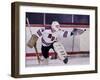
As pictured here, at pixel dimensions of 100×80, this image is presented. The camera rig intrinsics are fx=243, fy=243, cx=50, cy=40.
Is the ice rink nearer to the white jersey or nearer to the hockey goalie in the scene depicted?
the hockey goalie

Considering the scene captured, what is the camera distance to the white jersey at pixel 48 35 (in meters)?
1.70

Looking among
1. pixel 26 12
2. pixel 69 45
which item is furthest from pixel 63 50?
pixel 26 12

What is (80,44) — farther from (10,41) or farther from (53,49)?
(10,41)

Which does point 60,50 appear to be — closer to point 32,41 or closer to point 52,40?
point 52,40

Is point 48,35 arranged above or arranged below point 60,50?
above

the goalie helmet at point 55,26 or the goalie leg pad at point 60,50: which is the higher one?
the goalie helmet at point 55,26

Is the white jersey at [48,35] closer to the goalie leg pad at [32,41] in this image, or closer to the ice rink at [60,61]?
the goalie leg pad at [32,41]

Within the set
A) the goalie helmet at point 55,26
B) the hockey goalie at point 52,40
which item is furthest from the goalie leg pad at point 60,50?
the goalie helmet at point 55,26

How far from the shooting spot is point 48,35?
1727mm

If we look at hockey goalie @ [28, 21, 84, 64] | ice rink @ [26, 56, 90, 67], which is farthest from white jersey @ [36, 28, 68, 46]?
A: ice rink @ [26, 56, 90, 67]

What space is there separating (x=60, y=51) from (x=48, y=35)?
148mm

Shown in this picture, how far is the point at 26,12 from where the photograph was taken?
5.40ft

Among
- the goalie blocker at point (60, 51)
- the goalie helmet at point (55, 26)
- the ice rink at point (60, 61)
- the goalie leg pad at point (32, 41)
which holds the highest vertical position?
the goalie helmet at point (55, 26)

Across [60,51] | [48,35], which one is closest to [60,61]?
[60,51]
